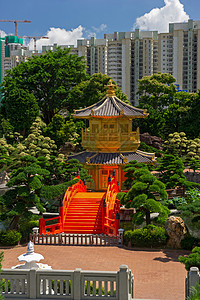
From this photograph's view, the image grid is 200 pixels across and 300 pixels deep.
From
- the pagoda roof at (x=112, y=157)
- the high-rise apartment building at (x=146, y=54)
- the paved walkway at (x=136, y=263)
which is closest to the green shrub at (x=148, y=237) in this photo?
the paved walkway at (x=136, y=263)

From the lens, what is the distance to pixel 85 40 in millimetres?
99938

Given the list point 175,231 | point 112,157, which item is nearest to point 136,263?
point 175,231

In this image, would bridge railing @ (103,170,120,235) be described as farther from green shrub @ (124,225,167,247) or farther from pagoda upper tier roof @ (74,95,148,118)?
pagoda upper tier roof @ (74,95,148,118)

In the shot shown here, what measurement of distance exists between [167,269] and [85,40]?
90.4 m

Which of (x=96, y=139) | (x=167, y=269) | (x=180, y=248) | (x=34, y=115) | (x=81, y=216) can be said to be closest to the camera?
(x=167, y=269)

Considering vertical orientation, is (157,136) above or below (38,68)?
below

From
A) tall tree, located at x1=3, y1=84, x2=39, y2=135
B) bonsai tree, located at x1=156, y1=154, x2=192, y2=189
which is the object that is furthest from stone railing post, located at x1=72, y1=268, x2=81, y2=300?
tall tree, located at x1=3, y1=84, x2=39, y2=135

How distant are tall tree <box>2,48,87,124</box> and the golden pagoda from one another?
67.4ft

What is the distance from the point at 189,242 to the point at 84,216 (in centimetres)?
623

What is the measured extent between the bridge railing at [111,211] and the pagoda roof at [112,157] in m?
3.70

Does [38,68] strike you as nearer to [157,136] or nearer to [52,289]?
[157,136]

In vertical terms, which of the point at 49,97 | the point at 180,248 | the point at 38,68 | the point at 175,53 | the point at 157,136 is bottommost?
the point at 180,248

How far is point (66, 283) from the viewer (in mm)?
10656

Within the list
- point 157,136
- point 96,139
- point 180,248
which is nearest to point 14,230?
point 180,248
